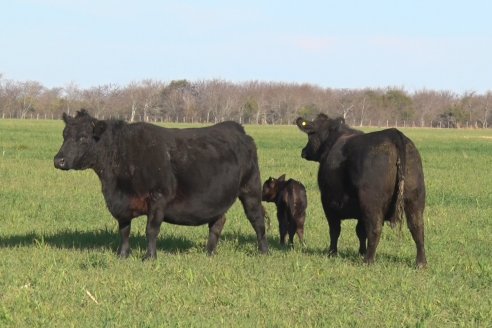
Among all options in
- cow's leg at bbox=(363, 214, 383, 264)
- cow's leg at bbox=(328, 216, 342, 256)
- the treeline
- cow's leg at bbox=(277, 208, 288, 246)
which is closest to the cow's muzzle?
cow's leg at bbox=(328, 216, 342, 256)

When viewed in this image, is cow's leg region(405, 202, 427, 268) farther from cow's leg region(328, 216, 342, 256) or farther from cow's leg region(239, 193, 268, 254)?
cow's leg region(239, 193, 268, 254)

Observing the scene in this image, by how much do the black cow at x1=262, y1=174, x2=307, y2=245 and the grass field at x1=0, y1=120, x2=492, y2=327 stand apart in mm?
311

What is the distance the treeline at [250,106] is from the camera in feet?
545

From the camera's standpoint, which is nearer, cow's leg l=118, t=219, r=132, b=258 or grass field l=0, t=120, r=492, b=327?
grass field l=0, t=120, r=492, b=327

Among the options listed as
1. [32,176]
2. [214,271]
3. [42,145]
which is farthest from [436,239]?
[42,145]

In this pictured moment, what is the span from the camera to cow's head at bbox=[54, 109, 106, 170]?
9.22m

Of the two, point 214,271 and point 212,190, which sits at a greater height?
point 212,190

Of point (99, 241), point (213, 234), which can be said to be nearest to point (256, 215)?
point (213, 234)

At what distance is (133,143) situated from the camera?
9.33 m

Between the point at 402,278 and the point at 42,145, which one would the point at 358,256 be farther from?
the point at 42,145

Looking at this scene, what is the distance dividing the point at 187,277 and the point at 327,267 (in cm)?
178

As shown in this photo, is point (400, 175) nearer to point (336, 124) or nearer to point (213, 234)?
point (336, 124)

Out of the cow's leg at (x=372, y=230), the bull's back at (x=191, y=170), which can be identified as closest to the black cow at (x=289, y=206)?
the bull's back at (x=191, y=170)

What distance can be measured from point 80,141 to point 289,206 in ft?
11.9
